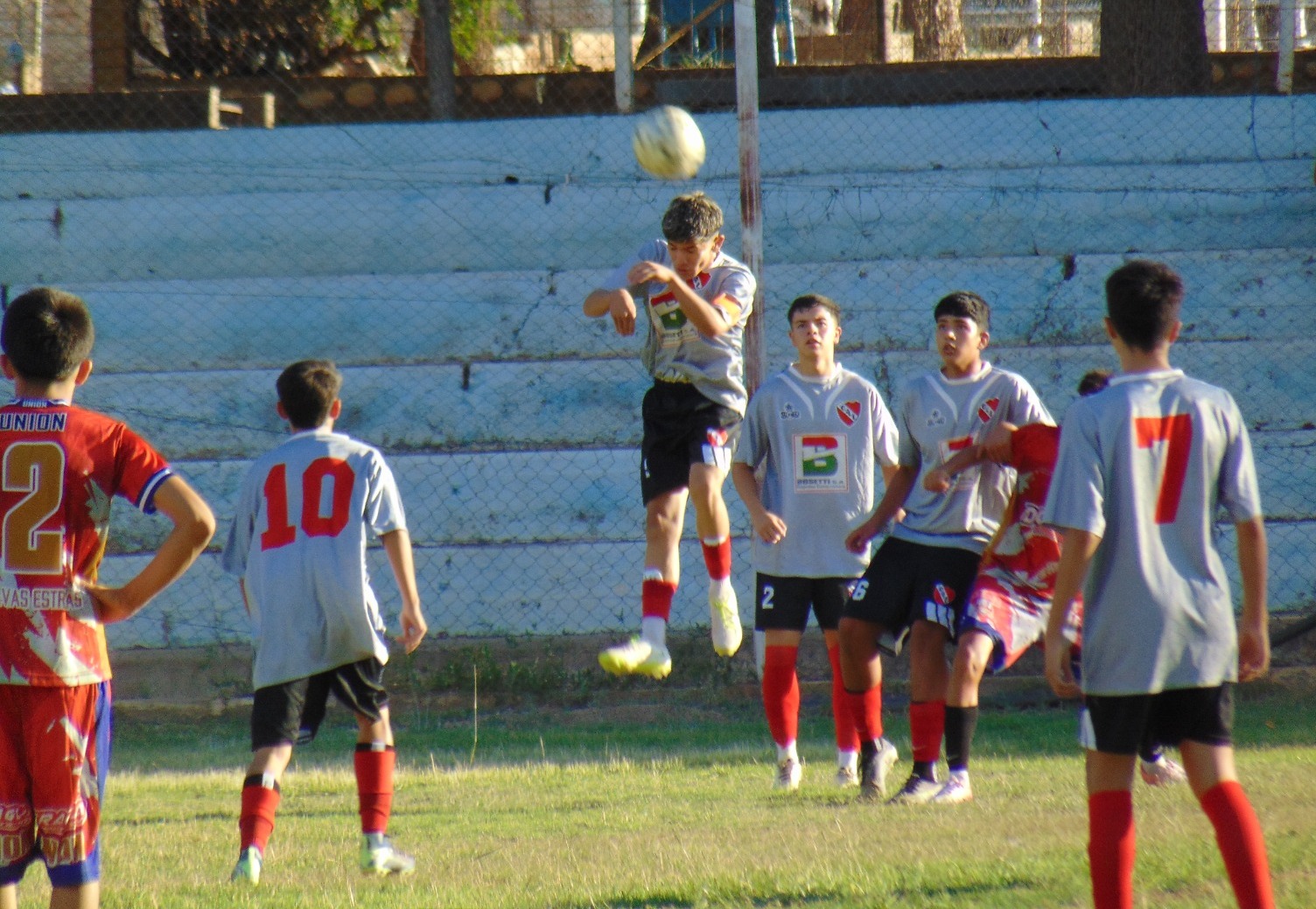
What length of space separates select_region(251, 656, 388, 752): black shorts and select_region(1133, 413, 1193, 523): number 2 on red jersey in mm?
2721

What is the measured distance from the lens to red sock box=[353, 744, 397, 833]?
5.00 m

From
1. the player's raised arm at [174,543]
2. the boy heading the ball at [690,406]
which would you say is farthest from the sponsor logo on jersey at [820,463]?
the player's raised arm at [174,543]

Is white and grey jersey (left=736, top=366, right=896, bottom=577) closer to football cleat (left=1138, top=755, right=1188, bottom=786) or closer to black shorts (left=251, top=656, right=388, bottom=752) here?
football cleat (left=1138, top=755, right=1188, bottom=786)

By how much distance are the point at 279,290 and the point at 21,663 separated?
8.65 m

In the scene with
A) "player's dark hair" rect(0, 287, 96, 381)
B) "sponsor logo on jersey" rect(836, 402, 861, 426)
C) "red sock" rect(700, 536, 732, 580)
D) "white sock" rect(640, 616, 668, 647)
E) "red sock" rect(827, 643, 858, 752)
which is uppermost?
"player's dark hair" rect(0, 287, 96, 381)

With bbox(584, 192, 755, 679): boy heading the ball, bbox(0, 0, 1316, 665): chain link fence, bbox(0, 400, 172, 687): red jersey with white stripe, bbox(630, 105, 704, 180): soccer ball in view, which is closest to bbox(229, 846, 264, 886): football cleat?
bbox(0, 400, 172, 687): red jersey with white stripe

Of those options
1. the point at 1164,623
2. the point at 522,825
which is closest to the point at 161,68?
the point at 522,825

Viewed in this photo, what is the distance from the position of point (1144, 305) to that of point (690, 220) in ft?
9.09

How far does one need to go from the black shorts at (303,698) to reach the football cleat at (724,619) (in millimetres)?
1807

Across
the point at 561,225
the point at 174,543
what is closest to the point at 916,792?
the point at 174,543

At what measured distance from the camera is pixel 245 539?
512 cm

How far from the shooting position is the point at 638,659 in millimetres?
5984

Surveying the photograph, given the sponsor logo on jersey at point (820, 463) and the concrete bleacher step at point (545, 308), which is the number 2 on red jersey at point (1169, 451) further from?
the concrete bleacher step at point (545, 308)

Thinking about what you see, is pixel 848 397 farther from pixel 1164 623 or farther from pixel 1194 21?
pixel 1194 21
